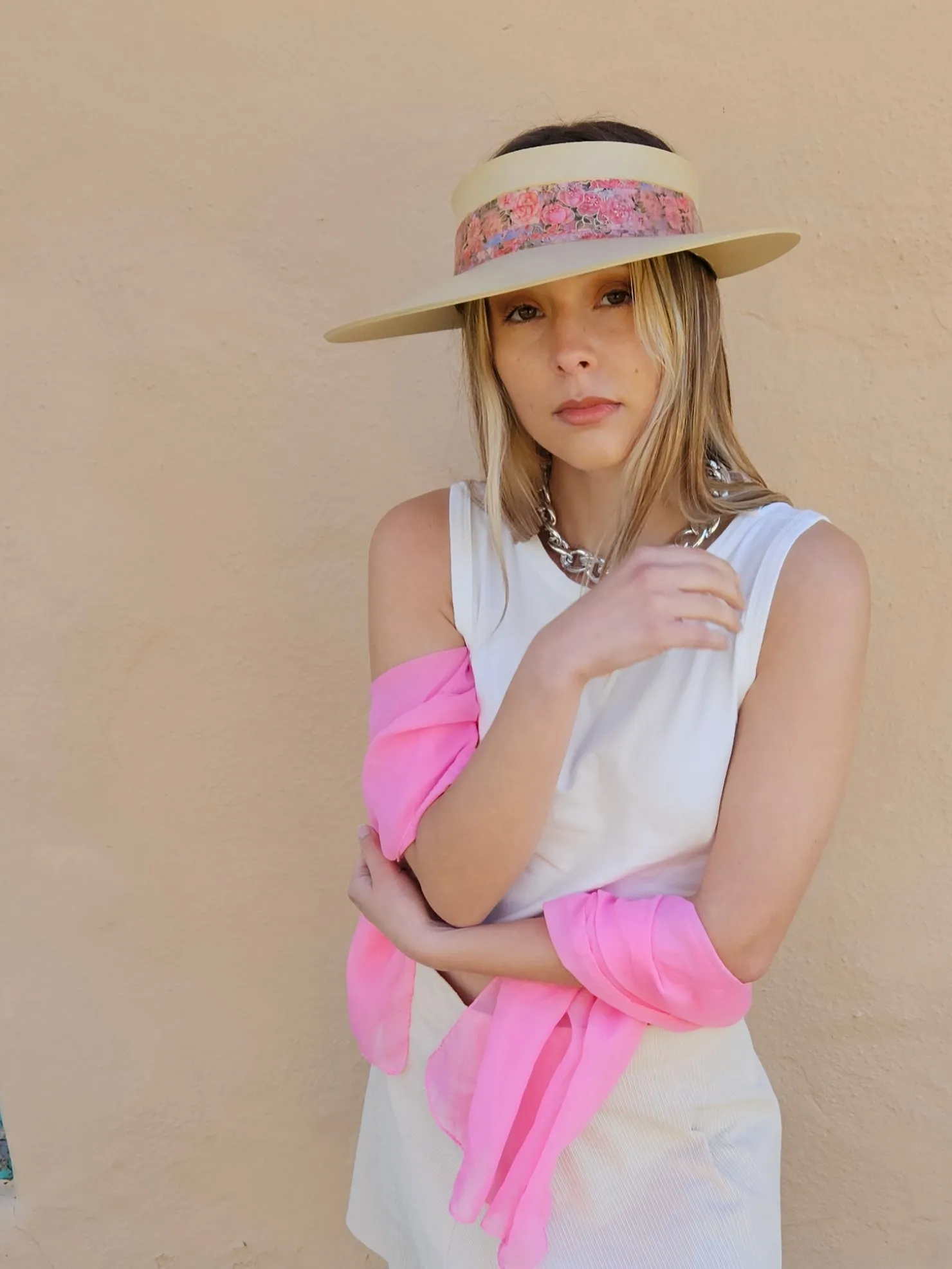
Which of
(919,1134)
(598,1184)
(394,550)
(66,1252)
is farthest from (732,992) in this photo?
(66,1252)

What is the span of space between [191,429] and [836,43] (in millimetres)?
1251

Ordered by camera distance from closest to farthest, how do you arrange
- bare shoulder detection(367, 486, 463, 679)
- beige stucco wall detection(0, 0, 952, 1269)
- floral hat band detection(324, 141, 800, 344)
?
1. floral hat band detection(324, 141, 800, 344)
2. bare shoulder detection(367, 486, 463, 679)
3. beige stucco wall detection(0, 0, 952, 1269)

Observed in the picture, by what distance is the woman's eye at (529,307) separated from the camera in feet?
4.52

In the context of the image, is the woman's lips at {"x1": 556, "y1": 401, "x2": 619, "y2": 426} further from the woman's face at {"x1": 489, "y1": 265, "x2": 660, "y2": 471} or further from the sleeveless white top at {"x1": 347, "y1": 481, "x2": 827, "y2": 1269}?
the sleeveless white top at {"x1": 347, "y1": 481, "x2": 827, "y2": 1269}

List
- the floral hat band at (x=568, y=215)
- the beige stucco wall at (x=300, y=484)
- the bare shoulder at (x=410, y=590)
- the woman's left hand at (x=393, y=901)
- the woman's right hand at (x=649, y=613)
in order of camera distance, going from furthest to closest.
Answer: the beige stucco wall at (x=300, y=484) < the bare shoulder at (x=410, y=590) < the woman's left hand at (x=393, y=901) < the floral hat band at (x=568, y=215) < the woman's right hand at (x=649, y=613)

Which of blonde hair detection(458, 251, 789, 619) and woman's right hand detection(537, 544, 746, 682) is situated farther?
blonde hair detection(458, 251, 789, 619)

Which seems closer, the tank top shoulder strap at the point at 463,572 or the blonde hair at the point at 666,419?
the blonde hair at the point at 666,419

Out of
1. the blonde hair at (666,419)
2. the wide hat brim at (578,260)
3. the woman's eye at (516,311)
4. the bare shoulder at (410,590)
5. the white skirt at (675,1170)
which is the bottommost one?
the white skirt at (675,1170)

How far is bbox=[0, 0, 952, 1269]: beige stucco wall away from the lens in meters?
1.86

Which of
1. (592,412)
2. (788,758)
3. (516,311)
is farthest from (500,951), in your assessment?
(516,311)

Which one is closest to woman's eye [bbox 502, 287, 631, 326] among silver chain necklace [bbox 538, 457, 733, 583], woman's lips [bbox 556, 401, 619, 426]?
woman's lips [bbox 556, 401, 619, 426]

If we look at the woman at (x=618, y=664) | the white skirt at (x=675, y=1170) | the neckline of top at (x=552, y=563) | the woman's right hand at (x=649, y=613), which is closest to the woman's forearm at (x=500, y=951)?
the woman at (x=618, y=664)

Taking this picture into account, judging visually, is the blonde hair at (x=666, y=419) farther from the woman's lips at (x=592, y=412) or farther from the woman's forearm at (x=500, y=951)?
the woman's forearm at (x=500, y=951)

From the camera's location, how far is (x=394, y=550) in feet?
5.04
